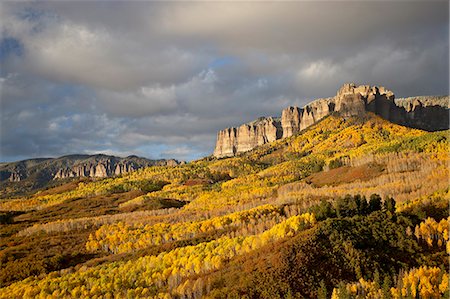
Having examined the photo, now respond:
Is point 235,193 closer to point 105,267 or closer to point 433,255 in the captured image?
point 105,267

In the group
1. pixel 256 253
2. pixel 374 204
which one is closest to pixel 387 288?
pixel 256 253

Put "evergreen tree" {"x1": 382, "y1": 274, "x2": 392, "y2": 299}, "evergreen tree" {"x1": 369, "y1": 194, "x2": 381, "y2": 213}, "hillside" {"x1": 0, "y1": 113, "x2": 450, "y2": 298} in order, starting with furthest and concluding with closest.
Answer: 1. "evergreen tree" {"x1": 369, "y1": 194, "x2": 381, "y2": 213}
2. "hillside" {"x1": 0, "y1": 113, "x2": 450, "y2": 298}
3. "evergreen tree" {"x1": 382, "y1": 274, "x2": 392, "y2": 299}

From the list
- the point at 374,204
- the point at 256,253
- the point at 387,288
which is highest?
the point at 374,204

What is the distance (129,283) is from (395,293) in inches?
1559

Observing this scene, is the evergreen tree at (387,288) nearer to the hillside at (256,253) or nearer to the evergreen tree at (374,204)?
the hillside at (256,253)

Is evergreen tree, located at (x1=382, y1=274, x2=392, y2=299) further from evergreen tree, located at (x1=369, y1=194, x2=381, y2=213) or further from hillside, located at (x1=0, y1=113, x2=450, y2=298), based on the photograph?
evergreen tree, located at (x1=369, y1=194, x2=381, y2=213)

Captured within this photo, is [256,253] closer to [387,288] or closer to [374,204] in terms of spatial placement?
[387,288]

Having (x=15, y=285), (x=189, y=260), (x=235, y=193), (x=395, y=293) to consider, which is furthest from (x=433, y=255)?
(x=235, y=193)

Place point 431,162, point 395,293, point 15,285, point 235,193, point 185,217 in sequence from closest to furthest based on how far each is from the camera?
point 395,293 < point 15,285 < point 185,217 < point 431,162 < point 235,193

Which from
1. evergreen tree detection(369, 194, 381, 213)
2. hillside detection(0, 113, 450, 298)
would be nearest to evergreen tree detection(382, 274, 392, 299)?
hillside detection(0, 113, 450, 298)

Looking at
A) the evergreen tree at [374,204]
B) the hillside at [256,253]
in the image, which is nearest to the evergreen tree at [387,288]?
the hillside at [256,253]

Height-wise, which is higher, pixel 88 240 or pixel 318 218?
pixel 318 218

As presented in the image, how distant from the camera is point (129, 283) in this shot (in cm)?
6688

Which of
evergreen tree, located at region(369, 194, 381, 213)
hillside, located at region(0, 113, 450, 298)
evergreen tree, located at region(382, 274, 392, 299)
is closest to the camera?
evergreen tree, located at region(382, 274, 392, 299)
